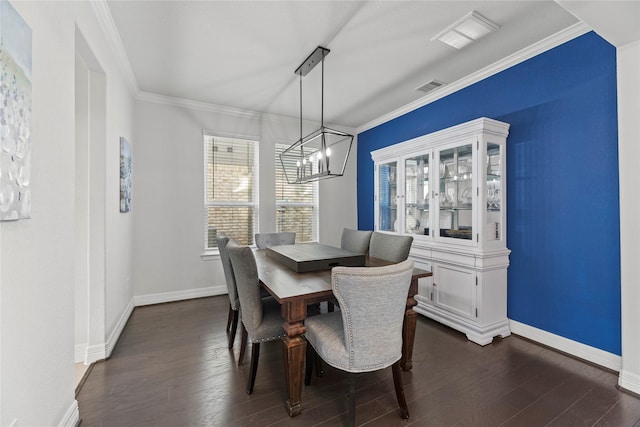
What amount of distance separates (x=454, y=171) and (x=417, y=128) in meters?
1.21

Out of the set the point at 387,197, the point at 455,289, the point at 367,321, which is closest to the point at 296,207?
the point at 387,197

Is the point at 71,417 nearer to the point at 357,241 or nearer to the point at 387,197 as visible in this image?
the point at 357,241

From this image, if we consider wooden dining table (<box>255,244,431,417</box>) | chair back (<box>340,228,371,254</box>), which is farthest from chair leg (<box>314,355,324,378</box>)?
chair back (<box>340,228,371,254</box>)

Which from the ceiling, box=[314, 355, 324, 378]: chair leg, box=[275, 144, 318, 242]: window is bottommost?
box=[314, 355, 324, 378]: chair leg

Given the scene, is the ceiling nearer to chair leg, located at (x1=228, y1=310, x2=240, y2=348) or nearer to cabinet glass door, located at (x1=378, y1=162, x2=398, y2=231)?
cabinet glass door, located at (x1=378, y1=162, x2=398, y2=231)

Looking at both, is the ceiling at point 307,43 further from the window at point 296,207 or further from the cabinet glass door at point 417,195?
the window at point 296,207

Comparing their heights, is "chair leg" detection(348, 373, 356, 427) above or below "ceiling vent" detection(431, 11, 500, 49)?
below

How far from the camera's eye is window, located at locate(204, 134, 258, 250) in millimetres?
4156

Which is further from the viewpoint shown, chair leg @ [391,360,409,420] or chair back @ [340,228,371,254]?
chair back @ [340,228,371,254]

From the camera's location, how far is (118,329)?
2.77 metres

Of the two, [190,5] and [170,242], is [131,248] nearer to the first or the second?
[170,242]

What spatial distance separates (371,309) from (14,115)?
67.9 inches

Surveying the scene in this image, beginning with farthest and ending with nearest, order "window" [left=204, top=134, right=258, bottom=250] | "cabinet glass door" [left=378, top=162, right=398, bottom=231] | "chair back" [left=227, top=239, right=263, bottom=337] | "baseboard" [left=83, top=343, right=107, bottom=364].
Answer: "window" [left=204, top=134, right=258, bottom=250]
"cabinet glass door" [left=378, top=162, right=398, bottom=231]
"baseboard" [left=83, top=343, right=107, bottom=364]
"chair back" [left=227, top=239, right=263, bottom=337]

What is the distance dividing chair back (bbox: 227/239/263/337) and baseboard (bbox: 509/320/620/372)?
2565 mm
